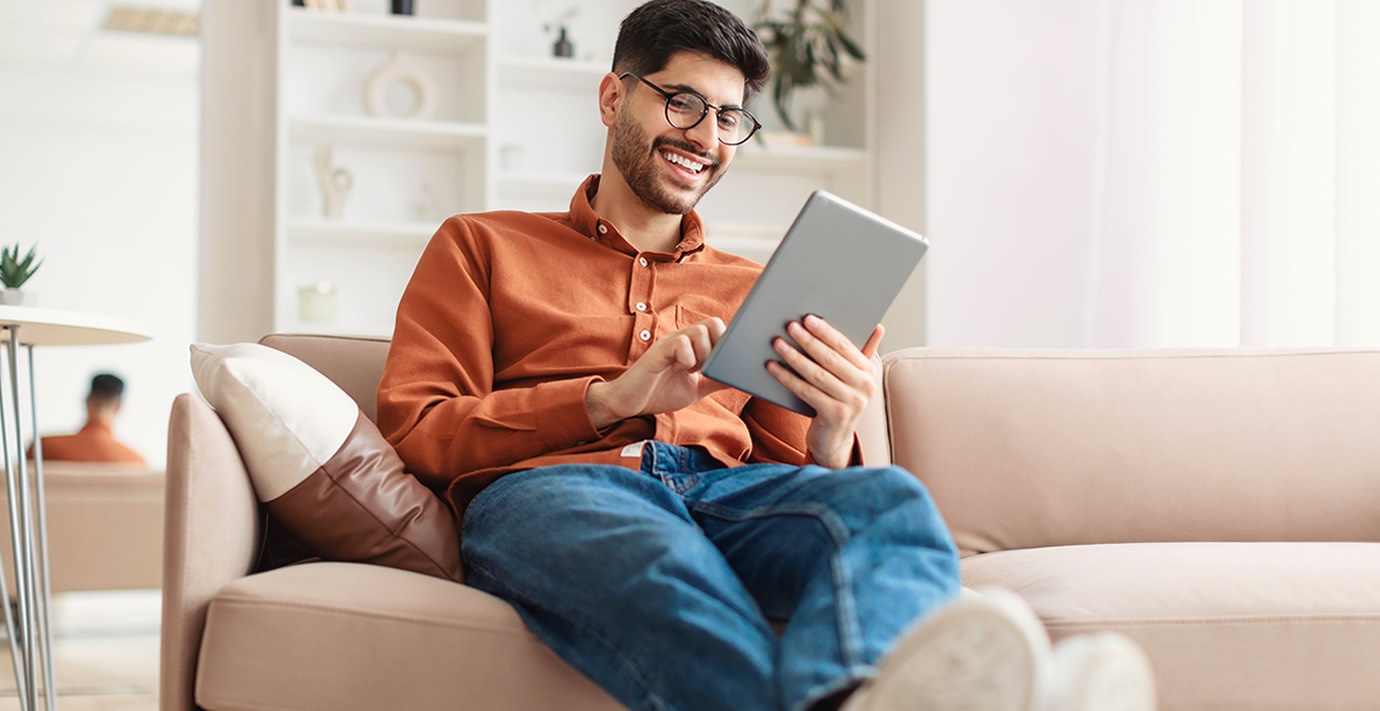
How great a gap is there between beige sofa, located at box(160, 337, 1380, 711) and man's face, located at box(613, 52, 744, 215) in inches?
18.8

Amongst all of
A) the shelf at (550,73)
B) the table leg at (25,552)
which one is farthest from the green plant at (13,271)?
the shelf at (550,73)

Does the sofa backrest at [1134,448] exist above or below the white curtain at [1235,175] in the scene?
below

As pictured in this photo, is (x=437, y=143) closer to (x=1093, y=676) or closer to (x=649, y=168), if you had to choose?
(x=649, y=168)

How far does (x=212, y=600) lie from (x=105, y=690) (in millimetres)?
1642

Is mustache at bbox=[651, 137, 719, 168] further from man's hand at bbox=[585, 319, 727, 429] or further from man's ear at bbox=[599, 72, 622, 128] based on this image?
man's hand at bbox=[585, 319, 727, 429]

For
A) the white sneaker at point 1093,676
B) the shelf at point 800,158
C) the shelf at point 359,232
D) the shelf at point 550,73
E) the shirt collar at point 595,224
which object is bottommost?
the white sneaker at point 1093,676

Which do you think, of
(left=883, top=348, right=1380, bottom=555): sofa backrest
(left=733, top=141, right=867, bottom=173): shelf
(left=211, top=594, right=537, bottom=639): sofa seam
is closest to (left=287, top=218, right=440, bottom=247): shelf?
(left=733, top=141, right=867, bottom=173): shelf

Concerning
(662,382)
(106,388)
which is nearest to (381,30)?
(106,388)

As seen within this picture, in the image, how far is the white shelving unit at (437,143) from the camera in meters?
3.56

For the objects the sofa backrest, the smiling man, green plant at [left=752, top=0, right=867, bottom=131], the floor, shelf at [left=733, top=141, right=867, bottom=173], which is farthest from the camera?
shelf at [left=733, top=141, right=867, bottom=173]

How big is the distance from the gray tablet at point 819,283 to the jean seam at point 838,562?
0.17 meters

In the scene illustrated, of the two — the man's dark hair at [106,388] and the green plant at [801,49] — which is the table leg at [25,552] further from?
the green plant at [801,49]

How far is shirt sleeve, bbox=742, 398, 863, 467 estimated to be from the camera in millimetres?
1585

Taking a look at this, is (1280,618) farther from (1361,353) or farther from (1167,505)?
(1361,353)
